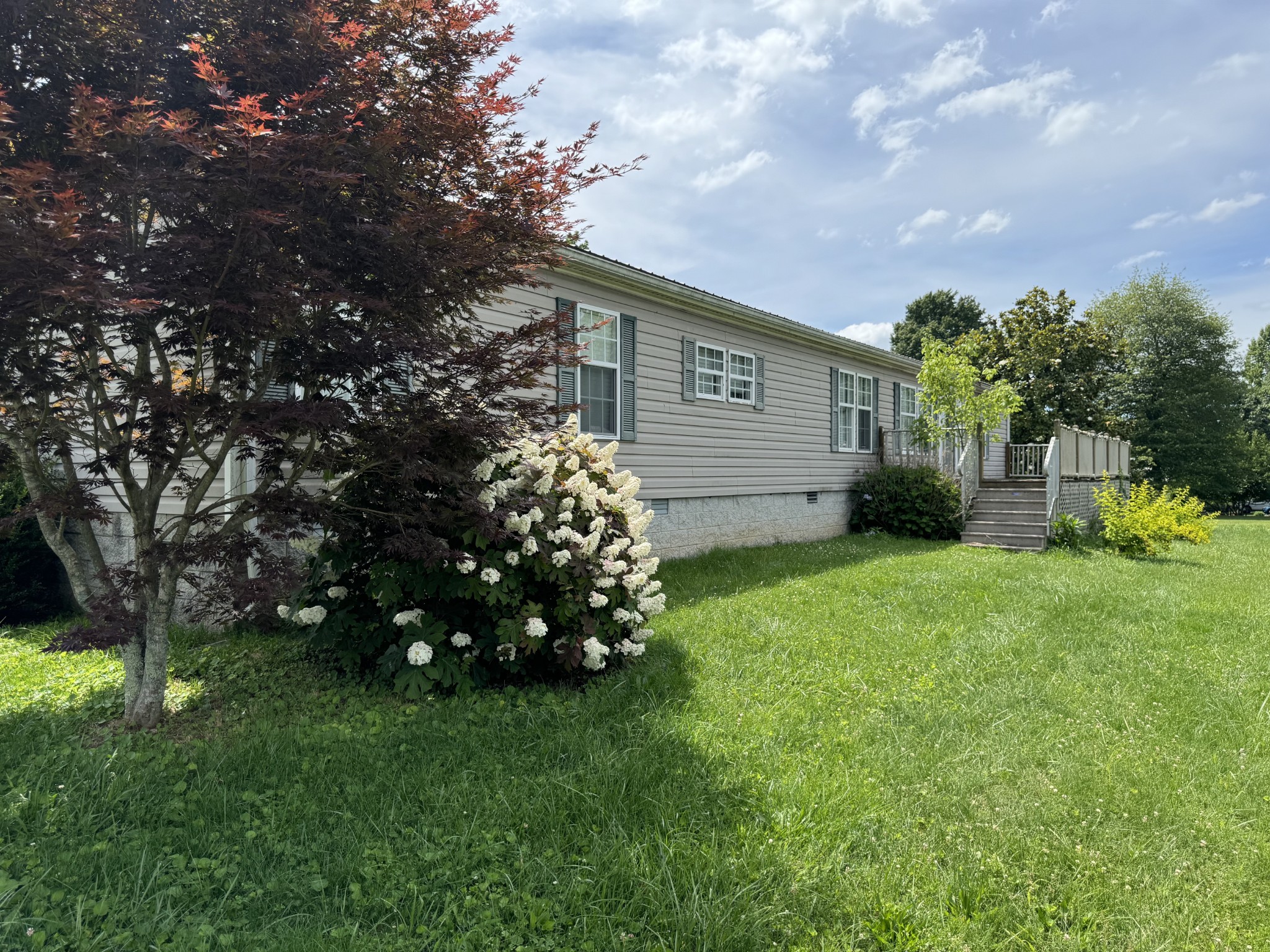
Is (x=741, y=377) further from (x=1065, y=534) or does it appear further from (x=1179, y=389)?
(x=1179, y=389)

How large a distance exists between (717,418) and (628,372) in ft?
7.17

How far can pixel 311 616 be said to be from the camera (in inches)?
167

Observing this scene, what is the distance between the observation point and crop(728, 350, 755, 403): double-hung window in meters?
10.7

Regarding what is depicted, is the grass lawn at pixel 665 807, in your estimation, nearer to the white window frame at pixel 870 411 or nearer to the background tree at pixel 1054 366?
the white window frame at pixel 870 411

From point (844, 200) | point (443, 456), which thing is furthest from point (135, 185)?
point (844, 200)

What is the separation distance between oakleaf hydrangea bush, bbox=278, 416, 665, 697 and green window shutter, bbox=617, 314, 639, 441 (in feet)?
12.7

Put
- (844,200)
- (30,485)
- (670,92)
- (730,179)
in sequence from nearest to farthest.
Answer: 1. (30,485)
2. (670,92)
3. (730,179)
4. (844,200)

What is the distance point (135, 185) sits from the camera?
113 inches

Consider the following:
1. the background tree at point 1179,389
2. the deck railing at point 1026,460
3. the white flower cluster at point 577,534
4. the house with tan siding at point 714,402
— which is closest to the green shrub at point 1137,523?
the house with tan siding at point 714,402

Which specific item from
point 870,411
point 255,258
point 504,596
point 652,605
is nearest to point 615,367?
point 652,605

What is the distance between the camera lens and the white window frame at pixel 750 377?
421 inches

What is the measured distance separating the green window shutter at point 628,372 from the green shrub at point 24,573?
20.9 feet

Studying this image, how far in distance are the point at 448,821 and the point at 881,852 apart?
170cm

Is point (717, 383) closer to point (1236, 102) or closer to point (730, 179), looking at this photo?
point (730, 179)
